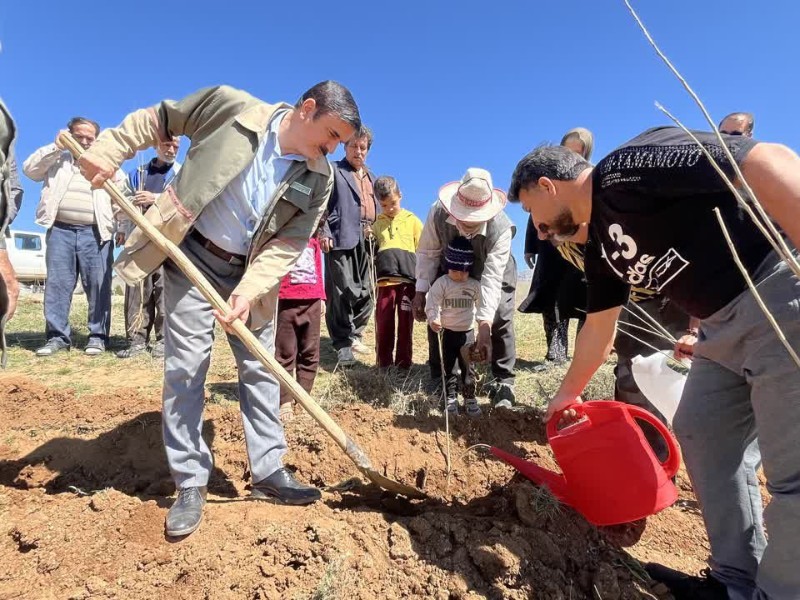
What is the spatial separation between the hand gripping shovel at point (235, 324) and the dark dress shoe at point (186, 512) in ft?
1.90

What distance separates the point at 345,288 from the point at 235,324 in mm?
3129

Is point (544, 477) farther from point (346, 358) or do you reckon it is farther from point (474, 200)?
point (346, 358)

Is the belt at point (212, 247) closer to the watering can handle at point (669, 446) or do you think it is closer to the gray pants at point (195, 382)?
the gray pants at point (195, 382)

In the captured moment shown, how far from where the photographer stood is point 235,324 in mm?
2080

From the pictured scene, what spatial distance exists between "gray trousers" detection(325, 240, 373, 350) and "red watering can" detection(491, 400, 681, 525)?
3274 mm

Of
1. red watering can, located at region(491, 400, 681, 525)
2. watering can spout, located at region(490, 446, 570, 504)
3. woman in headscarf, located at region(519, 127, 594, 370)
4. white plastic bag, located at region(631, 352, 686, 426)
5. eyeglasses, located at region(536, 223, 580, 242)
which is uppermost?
eyeglasses, located at region(536, 223, 580, 242)

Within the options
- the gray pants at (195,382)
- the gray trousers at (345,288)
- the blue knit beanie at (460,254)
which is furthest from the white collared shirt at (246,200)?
the gray trousers at (345,288)

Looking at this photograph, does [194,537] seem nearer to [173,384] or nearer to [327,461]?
[173,384]

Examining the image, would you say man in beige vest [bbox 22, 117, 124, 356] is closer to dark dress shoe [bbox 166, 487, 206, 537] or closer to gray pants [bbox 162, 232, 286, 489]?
gray pants [bbox 162, 232, 286, 489]

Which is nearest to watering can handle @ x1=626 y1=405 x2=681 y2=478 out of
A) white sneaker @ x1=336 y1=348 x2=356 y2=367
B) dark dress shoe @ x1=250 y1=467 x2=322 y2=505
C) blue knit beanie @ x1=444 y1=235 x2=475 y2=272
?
dark dress shoe @ x1=250 y1=467 x2=322 y2=505

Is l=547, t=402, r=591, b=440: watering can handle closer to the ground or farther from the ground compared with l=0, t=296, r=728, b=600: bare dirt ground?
farther from the ground

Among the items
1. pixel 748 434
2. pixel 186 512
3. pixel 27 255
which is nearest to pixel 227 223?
pixel 186 512

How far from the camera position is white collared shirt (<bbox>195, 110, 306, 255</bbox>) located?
2239 mm

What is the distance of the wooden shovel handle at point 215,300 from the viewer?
6.76 feet
